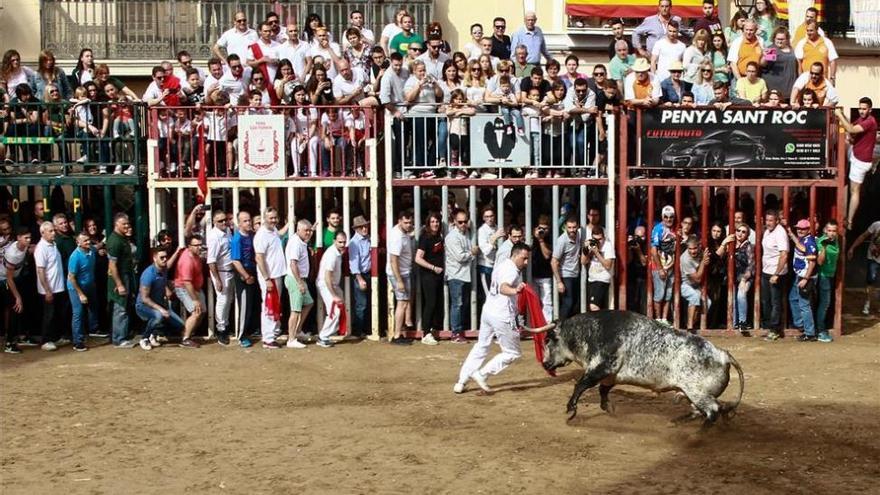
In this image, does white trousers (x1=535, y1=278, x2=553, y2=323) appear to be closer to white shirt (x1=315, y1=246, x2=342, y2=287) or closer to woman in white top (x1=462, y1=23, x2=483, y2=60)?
white shirt (x1=315, y1=246, x2=342, y2=287)

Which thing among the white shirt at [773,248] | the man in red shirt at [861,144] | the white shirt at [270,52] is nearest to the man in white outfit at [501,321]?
the white shirt at [773,248]

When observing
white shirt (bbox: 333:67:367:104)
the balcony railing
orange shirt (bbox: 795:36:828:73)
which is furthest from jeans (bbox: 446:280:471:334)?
the balcony railing

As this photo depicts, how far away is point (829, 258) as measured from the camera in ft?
63.4

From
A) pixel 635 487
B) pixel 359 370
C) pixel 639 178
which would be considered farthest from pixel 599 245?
pixel 635 487

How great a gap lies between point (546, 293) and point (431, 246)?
1.78 m

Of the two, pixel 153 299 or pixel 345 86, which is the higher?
pixel 345 86

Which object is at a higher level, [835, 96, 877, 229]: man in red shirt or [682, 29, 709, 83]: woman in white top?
[682, 29, 709, 83]: woman in white top

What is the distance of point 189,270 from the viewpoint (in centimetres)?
1888

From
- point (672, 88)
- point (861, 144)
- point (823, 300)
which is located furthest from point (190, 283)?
point (861, 144)

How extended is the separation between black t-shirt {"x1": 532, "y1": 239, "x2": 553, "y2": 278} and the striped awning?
7.02 m

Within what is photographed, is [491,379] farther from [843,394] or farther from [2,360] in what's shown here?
[2,360]

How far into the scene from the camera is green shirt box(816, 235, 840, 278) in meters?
19.3

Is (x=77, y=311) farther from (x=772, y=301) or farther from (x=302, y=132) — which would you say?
(x=772, y=301)

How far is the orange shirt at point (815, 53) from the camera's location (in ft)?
69.2
